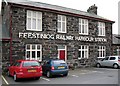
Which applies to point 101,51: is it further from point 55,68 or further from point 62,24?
point 55,68

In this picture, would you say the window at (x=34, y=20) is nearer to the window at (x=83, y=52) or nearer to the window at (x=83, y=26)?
the window at (x=83, y=26)

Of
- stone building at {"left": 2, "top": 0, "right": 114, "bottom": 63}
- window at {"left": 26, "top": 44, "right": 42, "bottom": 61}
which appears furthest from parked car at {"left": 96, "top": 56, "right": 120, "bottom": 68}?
window at {"left": 26, "top": 44, "right": 42, "bottom": 61}

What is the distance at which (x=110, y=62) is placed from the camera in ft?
79.7

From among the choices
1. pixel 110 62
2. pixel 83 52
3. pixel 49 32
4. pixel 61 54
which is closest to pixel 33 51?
pixel 49 32

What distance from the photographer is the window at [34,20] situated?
2044 centimetres

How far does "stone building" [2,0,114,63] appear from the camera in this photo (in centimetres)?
1925

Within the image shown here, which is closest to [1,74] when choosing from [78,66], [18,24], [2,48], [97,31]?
[2,48]

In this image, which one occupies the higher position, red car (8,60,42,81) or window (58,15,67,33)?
window (58,15,67,33)

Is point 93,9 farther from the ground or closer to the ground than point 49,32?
farther from the ground

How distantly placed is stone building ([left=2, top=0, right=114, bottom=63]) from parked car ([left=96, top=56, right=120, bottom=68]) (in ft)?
4.03

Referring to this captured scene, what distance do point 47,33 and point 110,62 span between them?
870 centimetres

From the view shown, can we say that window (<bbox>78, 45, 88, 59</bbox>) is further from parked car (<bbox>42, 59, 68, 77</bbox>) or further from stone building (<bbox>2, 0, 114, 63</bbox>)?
parked car (<bbox>42, 59, 68, 77</bbox>)

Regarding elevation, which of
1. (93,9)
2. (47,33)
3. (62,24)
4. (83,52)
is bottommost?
(83,52)

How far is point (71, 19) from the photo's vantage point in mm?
23688
